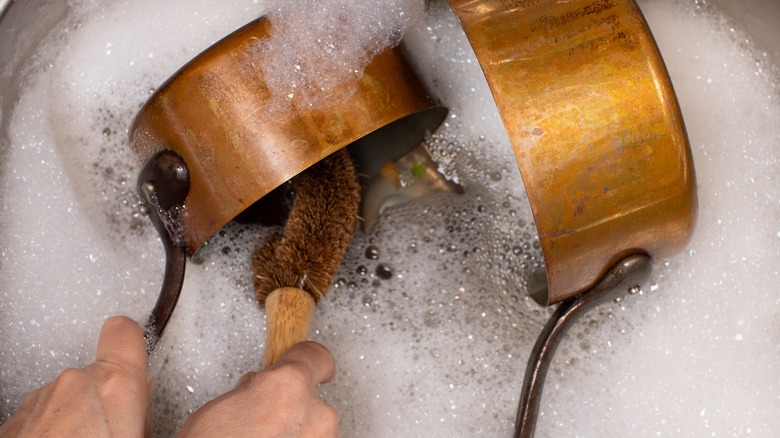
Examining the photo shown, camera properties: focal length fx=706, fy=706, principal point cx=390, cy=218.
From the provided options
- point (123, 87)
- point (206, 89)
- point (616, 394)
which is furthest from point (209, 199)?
point (616, 394)

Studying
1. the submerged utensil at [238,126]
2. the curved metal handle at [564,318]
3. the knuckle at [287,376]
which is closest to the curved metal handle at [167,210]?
the submerged utensil at [238,126]

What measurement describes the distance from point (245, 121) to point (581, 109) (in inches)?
7.5

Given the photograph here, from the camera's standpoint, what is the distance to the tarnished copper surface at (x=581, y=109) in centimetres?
39

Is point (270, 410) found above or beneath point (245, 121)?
beneath

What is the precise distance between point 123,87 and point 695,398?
49 cm

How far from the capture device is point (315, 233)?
0.50 meters

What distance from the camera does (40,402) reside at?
0.40 meters

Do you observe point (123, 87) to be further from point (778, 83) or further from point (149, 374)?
point (778, 83)

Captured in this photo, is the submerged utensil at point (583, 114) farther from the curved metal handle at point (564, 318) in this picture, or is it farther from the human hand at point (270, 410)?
the human hand at point (270, 410)

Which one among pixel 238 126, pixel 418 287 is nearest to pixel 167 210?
pixel 238 126

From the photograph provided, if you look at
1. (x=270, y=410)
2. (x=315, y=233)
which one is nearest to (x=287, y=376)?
(x=270, y=410)

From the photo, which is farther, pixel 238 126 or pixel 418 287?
pixel 418 287

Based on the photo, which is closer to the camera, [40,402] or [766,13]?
[40,402]

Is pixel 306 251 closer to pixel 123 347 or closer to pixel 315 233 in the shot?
pixel 315 233
